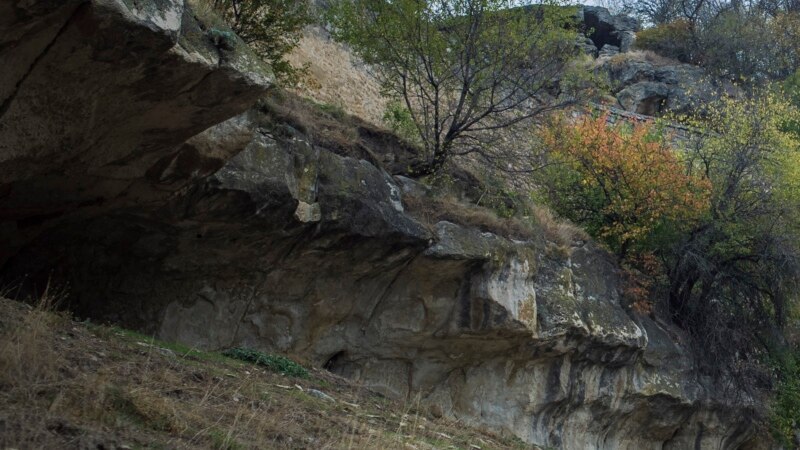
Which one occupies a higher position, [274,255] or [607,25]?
[607,25]

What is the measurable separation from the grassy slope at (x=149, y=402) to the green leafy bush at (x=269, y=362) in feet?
1.88

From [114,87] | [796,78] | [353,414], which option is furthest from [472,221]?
[796,78]

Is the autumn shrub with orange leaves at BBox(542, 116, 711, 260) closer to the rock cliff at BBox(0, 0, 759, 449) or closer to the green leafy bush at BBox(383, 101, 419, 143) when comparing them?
the rock cliff at BBox(0, 0, 759, 449)

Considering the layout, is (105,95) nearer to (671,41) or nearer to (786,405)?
(786,405)

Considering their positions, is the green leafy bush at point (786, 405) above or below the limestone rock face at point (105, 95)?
below

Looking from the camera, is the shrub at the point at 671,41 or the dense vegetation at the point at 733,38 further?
the shrub at the point at 671,41

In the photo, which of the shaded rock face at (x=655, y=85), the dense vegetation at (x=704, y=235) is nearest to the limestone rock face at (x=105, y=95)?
the dense vegetation at (x=704, y=235)

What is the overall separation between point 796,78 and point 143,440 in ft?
126

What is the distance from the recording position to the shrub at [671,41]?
141 ft

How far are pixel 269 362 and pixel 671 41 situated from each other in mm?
37703

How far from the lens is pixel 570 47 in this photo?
17281 mm

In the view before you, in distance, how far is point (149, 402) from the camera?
6059 mm

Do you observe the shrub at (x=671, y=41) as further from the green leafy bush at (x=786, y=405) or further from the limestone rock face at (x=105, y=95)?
the limestone rock face at (x=105, y=95)

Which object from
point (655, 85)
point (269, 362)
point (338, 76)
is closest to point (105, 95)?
point (269, 362)
